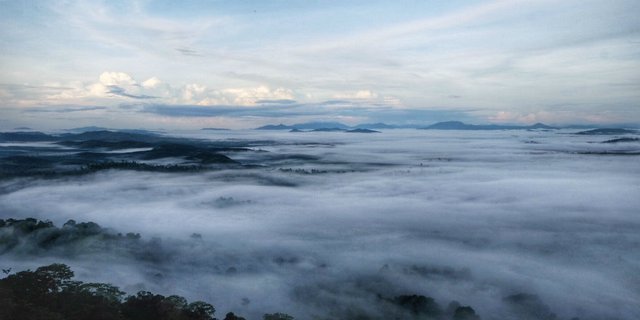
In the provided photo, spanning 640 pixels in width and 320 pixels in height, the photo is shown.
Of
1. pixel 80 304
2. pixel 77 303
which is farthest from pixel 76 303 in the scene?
pixel 80 304

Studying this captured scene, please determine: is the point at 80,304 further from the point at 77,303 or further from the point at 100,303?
the point at 100,303

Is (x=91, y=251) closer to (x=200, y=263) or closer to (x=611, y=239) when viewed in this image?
(x=200, y=263)

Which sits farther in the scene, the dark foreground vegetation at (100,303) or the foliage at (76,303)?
the dark foreground vegetation at (100,303)

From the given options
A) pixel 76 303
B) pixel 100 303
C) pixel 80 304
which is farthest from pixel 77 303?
pixel 100 303

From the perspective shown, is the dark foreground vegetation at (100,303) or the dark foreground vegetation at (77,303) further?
the dark foreground vegetation at (100,303)

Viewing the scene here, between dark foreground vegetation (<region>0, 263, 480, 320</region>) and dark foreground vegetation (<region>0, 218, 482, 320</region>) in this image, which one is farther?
dark foreground vegetation (<region>0, 218, 482, 320</region>)

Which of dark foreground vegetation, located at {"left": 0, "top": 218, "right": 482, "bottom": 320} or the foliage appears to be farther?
dark foreground vegetation, located at {"left": 0, "top": 218, "right": 482, "bottom": 320}

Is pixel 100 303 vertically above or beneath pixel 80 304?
beneath

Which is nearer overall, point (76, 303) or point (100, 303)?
point (76, 303)

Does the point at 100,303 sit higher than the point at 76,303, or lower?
lower

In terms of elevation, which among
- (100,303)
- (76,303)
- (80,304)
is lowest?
(100,303)

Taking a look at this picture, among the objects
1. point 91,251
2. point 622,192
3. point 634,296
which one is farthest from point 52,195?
point 622,192
